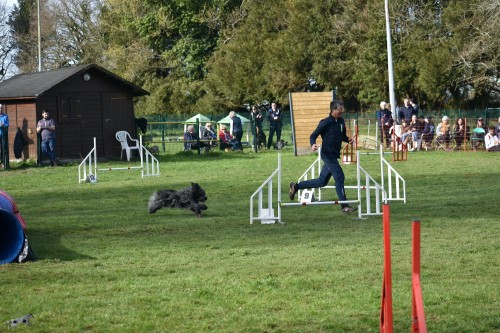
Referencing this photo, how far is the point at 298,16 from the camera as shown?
189ft

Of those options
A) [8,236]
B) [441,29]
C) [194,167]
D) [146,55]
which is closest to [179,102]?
[146,55]

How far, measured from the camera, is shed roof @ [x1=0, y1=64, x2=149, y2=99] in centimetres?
3378

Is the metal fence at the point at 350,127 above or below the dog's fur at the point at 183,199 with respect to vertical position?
above

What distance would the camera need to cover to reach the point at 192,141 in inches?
1485

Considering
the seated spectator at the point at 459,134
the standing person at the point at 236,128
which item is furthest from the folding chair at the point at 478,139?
the standing person at the point at 236,128

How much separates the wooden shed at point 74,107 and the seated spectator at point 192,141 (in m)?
2.19

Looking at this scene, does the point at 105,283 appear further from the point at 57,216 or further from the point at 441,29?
the point at 441,29

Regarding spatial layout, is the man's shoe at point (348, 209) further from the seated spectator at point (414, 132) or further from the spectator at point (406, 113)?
the spectator at point (406, 113)

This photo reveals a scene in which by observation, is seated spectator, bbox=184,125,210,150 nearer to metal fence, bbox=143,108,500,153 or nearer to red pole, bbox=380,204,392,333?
metal fence, bbox=143,108,500,153

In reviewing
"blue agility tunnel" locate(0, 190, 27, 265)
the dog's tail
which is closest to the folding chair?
the dog's tail

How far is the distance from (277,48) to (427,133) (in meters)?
22.4

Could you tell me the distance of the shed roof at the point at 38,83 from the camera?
33.8 meters

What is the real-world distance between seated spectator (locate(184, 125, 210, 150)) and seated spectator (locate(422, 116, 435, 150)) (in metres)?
8.24

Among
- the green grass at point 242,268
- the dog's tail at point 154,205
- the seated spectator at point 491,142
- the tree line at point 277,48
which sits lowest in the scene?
the green grass at point 242,268
